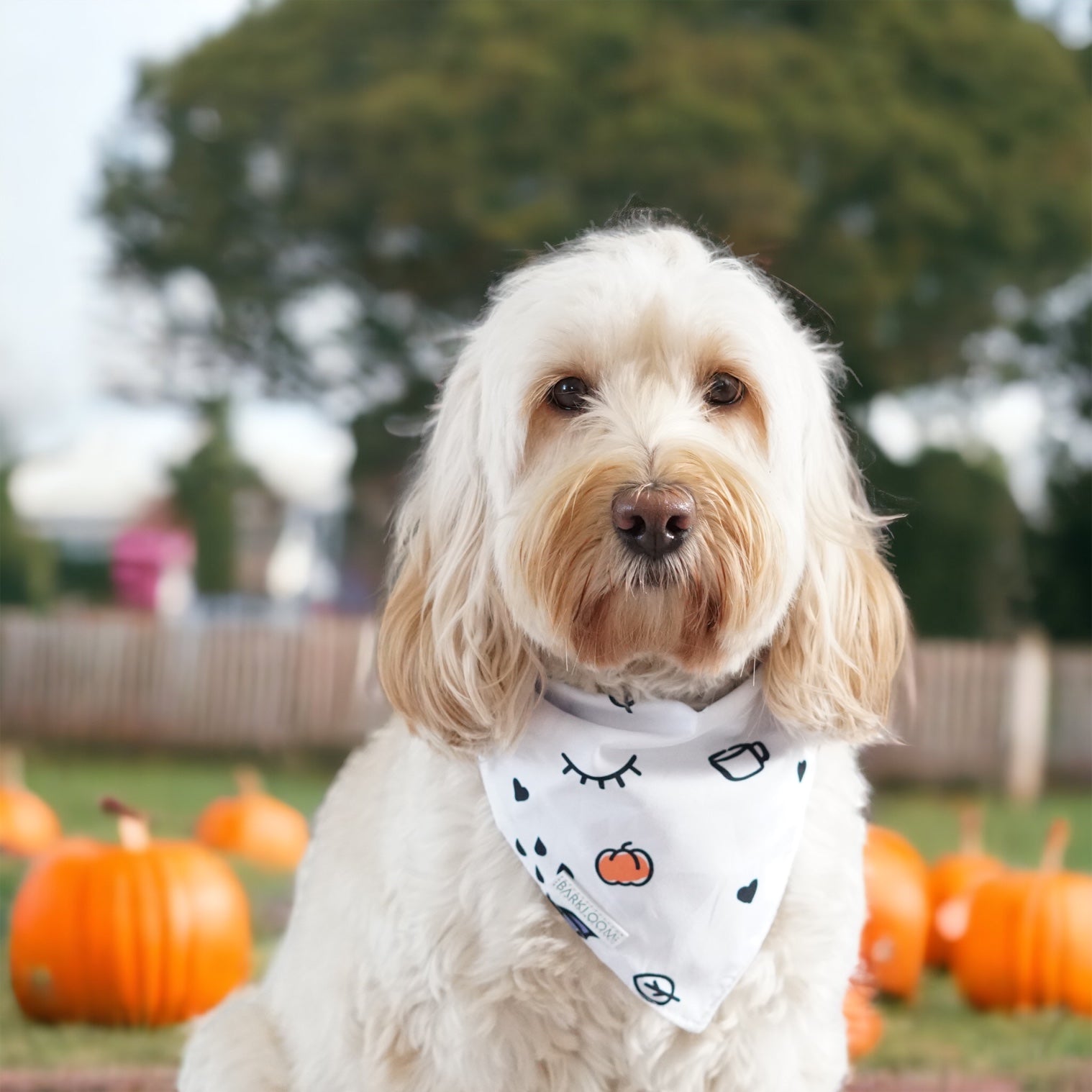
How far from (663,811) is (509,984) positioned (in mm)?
426

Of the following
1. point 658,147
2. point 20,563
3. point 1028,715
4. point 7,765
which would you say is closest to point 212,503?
point 20,563

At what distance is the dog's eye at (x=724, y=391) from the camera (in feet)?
7.65

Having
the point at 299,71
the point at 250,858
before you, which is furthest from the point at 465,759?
the point at 299,71

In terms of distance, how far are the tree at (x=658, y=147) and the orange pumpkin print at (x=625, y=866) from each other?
11.3 meters

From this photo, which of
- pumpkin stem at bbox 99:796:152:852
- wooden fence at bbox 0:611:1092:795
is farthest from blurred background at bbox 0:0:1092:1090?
pumpkin stem at bbox 99:796:152:852

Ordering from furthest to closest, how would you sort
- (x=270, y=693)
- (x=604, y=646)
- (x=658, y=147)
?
(x=658, y=147)
(x=270, y=693)
(x=604, y=646)

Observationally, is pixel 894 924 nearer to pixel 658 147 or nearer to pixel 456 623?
pixel 456 623

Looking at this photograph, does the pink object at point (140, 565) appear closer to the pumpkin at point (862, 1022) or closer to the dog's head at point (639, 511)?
the pumpkin at point (862, 1022)

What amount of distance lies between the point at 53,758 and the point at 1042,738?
8.64 m

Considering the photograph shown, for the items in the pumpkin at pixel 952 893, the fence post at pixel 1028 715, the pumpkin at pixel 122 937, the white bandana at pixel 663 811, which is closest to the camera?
the white bandana at pixel 663 811

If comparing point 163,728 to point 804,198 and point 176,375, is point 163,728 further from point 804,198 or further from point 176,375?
point 804,198

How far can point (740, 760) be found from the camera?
247 cm

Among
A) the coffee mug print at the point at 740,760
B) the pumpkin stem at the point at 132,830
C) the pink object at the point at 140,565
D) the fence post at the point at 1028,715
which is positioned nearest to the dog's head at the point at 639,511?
the coffee mug print at the point at 740,760

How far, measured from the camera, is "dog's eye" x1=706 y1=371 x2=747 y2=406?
2.33 meters
